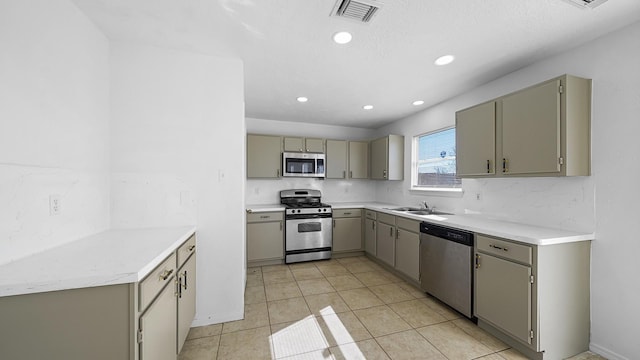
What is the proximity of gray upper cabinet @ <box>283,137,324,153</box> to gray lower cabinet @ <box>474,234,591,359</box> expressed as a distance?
315 centimetres

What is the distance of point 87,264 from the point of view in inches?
46.8

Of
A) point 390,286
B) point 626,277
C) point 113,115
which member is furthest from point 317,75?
point 626,277

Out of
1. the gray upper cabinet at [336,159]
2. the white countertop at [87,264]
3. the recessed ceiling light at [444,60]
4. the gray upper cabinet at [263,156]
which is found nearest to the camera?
the white countertop at [87,264]

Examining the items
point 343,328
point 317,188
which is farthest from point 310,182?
point 343,328

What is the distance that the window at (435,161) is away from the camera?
11.3 feet

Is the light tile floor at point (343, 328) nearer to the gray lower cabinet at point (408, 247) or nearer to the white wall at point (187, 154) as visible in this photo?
the gray lower cabinet at point (408, 247)

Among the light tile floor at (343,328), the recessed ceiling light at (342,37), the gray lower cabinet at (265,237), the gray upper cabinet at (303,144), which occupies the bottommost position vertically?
the light tile floor at (343,328)

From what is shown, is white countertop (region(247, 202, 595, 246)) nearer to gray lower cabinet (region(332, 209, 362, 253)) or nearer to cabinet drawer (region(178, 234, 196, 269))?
gray lower cabinet (region(332, 209, 362, 253))

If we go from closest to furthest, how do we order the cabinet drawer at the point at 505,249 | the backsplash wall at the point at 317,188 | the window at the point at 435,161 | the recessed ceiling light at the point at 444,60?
the cabinet drawer at the point at 505,249 → the recessed ceiling light at the point at 444,60 → the window at the point at 435,161 → the backsplash wall at the point at 317,188

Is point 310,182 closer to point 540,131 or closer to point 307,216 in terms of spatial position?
point 307,216

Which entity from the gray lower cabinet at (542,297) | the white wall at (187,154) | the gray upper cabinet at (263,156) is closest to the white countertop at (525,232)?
the gray lower cabinet at (542,297)

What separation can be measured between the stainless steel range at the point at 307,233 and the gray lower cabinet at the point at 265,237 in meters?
0.10

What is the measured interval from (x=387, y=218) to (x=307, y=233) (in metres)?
1.32

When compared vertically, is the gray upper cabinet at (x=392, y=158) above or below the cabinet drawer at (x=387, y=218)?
above
